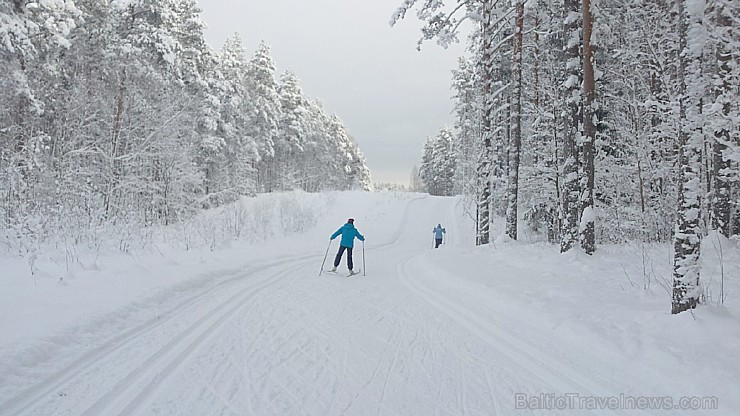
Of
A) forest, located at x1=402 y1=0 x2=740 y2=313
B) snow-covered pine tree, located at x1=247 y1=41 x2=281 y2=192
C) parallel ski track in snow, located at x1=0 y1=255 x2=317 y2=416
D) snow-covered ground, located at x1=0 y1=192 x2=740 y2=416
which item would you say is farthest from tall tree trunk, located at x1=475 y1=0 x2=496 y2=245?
snow-covered pine tree, located at x1=247 y1=41 x2=281 y2=192

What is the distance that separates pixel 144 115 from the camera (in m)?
21.8

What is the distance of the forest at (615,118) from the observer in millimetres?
5582

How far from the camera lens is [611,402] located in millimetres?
4059

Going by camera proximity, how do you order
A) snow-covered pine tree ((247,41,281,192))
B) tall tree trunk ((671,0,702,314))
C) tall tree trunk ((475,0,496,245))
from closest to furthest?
1. tall tree trunk ((671,0,702,314))
2. tall tree trunk ((475,0,496,245))
3. snow-covered pine tree ((247,41,281,192))

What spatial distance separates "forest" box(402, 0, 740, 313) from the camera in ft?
18.3

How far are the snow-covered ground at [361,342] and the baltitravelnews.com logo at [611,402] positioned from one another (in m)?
0.02

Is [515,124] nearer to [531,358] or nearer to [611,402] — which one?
[531,358]

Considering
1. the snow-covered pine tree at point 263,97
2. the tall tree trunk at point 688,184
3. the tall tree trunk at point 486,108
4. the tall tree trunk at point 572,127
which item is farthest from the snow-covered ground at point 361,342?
the snow-covered pine tree at point 263,97

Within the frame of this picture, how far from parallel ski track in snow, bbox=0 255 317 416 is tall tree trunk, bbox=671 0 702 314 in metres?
6.36

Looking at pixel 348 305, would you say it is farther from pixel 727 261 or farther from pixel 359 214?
pixel 359 214

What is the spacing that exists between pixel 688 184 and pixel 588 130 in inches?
223

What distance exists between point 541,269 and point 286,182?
142 feet

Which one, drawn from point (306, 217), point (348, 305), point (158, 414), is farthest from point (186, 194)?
point (158, 414)

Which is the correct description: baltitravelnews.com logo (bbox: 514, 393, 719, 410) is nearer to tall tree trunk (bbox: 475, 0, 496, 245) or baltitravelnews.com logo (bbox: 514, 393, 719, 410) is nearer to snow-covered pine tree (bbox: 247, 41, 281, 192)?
tall tree trunk (bbox: 475, 0, 496, 245)
